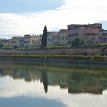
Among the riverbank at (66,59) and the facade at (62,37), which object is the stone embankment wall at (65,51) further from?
the facade at (62,37)

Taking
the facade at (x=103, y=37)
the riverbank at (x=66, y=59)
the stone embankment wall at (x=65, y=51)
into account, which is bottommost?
the riverbank at (x=66, y=59)

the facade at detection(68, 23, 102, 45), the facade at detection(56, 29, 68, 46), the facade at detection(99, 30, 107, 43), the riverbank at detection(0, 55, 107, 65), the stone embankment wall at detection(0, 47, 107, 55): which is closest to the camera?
the riverbank at detection(0, 55, 107, 65)

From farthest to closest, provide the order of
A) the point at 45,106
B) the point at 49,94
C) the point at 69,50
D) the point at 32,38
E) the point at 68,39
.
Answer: the point at 32,38
the point at 68,39
the point at 69,50
the point at 49,94
the point at 45,106

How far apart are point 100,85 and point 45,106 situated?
25.0 ft

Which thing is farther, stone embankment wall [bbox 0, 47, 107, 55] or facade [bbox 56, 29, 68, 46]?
facade [bbox 56, 29, 68, 46]

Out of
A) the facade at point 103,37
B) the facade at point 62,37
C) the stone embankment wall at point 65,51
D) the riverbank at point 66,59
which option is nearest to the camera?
the riverbank at point 66,59

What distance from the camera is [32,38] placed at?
4579 inches

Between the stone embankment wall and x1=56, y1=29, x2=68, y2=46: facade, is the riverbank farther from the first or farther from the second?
x1=56, y1=29, x2=68, y2=46: facade

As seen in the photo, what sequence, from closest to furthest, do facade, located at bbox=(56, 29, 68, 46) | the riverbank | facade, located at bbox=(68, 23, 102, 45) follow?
the riverbank, facade, located at bbox=(68, 23, 102, 45), facade, located at bbox=(56, 29, 68, 46)

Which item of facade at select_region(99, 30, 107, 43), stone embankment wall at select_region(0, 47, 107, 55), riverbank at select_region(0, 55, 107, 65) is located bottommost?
riverbank at select_region(0, 55, 107, 65)

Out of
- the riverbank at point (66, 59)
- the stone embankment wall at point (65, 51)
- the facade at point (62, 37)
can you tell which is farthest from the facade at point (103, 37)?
the riverbank at point (66, 59)

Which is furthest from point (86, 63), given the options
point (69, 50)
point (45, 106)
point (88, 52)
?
point (45, 106)

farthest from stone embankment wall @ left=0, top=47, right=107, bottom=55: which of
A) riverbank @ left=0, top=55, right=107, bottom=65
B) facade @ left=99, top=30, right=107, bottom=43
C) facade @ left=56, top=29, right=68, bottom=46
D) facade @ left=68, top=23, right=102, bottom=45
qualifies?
facade @ left=99, top=30, right=107, bottom=43

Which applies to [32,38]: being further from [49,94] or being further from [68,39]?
[49,94]
